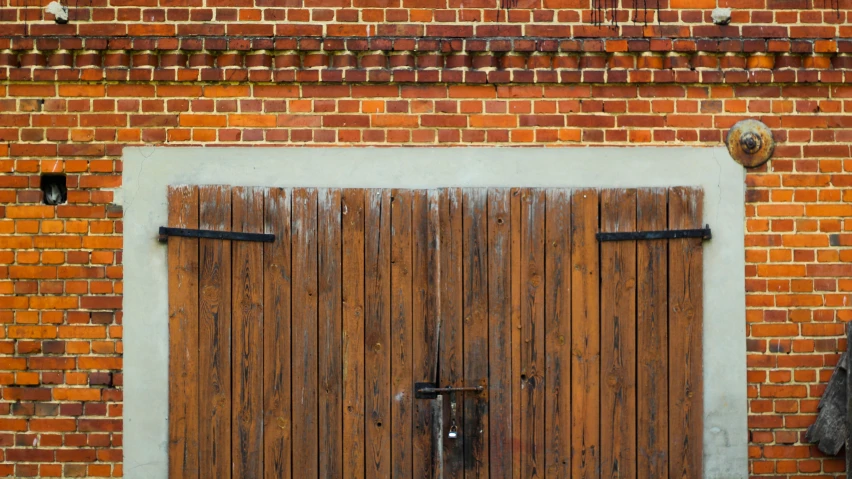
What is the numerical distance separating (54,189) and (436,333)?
218 cm

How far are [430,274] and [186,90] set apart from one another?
5.37ft

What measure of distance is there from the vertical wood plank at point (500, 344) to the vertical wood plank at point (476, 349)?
0.03 meters

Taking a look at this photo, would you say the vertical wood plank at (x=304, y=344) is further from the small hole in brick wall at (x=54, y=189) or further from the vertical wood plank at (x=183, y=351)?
the small hole in brick wall at (x=54, y=189)

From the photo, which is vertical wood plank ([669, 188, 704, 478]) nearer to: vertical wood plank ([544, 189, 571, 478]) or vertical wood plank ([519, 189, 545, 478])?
vertical wood plank ([544, 189, 571, 478])

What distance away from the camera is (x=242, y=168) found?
14.4ft

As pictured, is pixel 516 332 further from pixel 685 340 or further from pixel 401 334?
pixel 685 340

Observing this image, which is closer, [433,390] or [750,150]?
[433,390]

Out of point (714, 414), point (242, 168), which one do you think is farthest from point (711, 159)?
point (242, 168)

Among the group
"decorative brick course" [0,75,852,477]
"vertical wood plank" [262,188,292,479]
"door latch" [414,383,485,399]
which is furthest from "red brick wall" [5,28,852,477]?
"door latch" [414,383,485,399]

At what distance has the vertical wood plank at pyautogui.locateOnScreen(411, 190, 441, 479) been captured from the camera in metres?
4.34

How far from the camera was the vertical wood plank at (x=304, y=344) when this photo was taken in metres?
4.33

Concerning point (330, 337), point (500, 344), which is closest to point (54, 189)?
point (330, 337)

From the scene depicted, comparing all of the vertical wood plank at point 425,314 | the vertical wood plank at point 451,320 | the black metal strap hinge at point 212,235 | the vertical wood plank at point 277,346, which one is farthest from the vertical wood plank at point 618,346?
the black metal strap hinge at point 212,235

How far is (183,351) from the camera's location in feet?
14.2
